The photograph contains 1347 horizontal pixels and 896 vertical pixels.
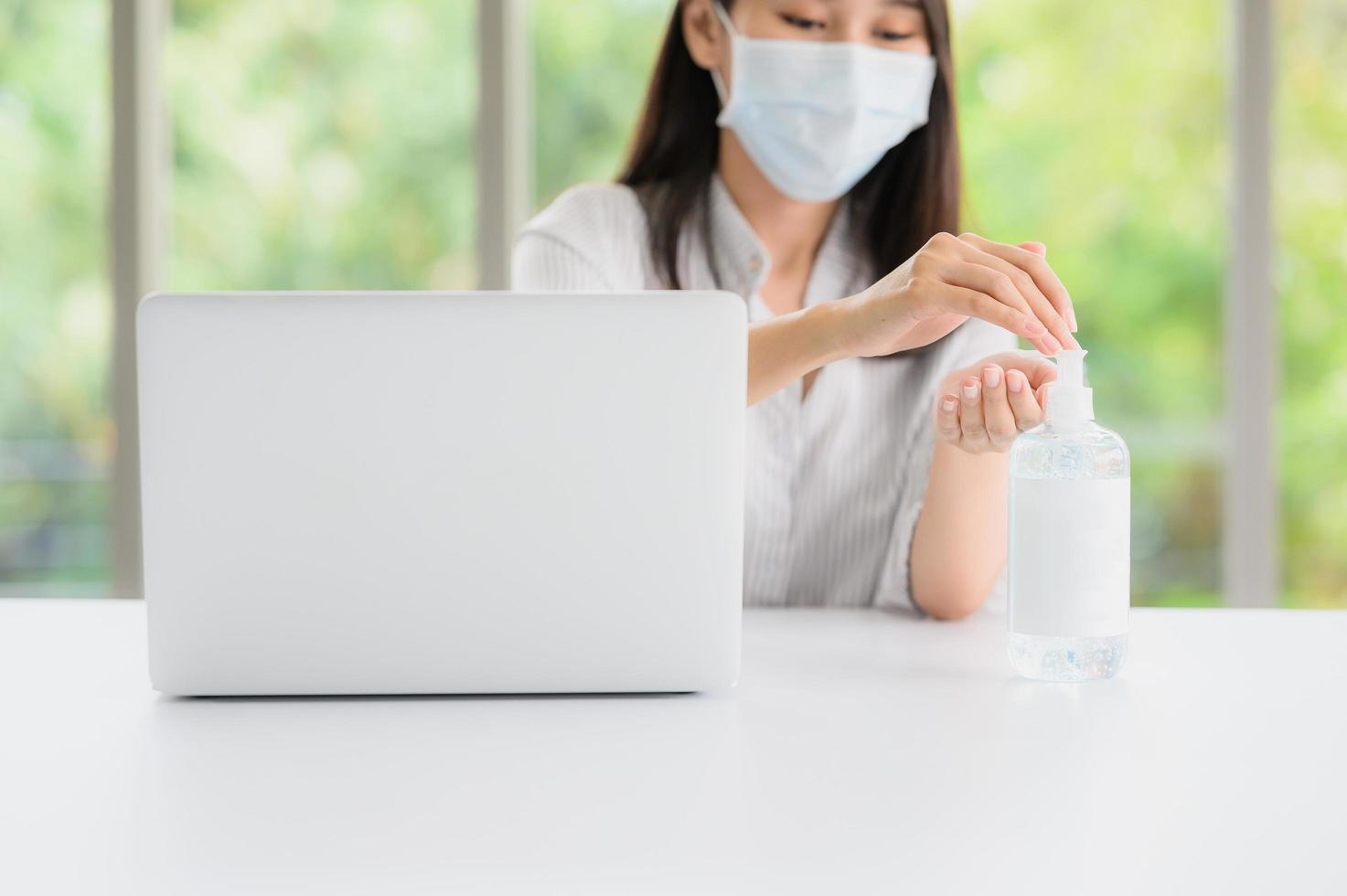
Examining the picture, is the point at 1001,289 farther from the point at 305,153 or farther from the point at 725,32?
the point at 305,153

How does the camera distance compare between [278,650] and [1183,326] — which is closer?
[278,650]

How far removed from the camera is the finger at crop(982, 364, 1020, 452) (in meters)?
0.81

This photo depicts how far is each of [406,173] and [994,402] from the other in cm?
235

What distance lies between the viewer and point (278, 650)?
70cm

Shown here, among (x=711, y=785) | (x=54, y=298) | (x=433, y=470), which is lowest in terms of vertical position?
(x=711, y=785)

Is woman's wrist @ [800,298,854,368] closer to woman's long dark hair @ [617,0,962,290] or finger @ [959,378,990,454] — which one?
finger @ [959,378,990,454]

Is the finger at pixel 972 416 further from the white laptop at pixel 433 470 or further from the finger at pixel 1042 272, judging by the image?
the white laptop at pixel 433 470

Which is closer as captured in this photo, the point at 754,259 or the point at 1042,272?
the point at 1042,272

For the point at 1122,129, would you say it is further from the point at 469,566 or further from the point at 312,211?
the point at 469,566

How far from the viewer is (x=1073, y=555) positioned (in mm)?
716

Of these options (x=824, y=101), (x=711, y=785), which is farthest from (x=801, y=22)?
(x=711, y=785)

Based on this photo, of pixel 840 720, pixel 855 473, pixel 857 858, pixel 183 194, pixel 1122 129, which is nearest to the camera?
pixel 857 858

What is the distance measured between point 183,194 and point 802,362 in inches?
96.5

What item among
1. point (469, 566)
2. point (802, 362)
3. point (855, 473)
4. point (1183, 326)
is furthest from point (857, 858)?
point (1183, 326)
